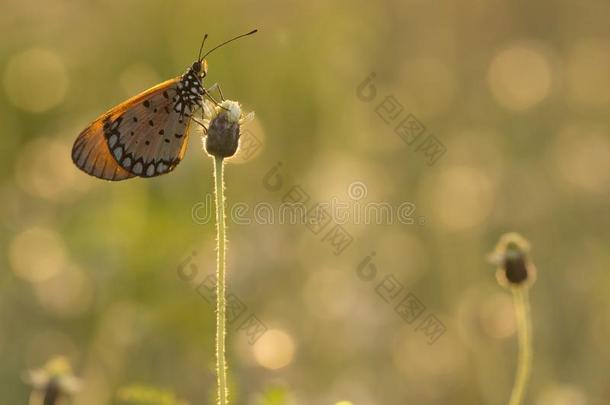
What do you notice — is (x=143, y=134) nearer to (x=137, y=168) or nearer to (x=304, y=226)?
(x=137, y=168)

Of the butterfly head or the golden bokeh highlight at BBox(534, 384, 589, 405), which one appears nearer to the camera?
the butterfly head

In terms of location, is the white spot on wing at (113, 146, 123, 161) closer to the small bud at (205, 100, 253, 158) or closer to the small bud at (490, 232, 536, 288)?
the small bud at (205, 100, 253, 158)

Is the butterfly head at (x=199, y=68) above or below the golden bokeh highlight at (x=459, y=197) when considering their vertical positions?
above

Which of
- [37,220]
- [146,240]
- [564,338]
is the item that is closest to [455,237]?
[564,338]

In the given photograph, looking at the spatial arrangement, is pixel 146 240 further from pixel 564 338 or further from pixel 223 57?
pixel 564 338

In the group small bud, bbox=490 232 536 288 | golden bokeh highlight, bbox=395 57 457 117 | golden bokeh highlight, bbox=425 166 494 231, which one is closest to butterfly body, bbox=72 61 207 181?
small bud, bbox=490 232 536 288

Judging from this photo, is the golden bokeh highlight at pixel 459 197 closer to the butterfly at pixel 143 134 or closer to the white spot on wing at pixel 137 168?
the butterfly at pixel 143 134

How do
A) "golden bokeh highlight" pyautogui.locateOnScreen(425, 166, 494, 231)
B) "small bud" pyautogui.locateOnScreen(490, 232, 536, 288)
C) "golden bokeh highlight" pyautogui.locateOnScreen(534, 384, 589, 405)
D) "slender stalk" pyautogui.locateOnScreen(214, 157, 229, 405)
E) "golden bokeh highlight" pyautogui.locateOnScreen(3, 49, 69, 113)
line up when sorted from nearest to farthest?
"slender stalk" pyautogui.locateOnScreen(214, 157, 229, 405), "small bud" pyautogui.locateOnScreen(490, 232, 536, 288), "golden bokeh highlight" pyautogui.locateOnScreen(534, 384, 589, 405), "golden bokeh highlight" pyautogui.locateOnScreen(425, 166, 494, 231), "golden bokeh highlight" pyautogui.locateOnScreen(3, 49, 69, 113)

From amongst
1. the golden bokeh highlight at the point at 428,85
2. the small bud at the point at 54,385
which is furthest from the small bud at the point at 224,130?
the golden bokeh highlight at the point at 428,85
